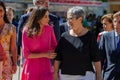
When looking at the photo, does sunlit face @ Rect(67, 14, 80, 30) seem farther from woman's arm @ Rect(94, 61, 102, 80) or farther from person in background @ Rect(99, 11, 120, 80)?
person in background @ Rect(99, 11, 120, 80)

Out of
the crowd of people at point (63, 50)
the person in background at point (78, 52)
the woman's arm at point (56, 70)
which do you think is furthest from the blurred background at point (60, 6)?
the person in background at point (78, 52)

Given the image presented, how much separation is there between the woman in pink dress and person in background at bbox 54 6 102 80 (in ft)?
1.24

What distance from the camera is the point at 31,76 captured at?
5.25 metres

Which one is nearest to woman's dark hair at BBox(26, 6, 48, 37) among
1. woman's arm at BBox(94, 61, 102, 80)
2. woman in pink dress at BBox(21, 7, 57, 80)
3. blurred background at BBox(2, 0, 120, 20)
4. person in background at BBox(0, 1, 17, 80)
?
woman in pink dress at BBox(21, 7, 57, 80)

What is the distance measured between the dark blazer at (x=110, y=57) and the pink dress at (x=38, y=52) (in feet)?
2.22

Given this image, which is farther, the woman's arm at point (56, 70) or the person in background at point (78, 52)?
the woman's arm at point (56, 70)

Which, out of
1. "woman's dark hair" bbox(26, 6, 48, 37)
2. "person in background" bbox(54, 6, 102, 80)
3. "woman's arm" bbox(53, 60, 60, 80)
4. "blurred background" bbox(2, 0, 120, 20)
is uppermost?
"woman's dark hair" bbox(26, 6, 48, 37)

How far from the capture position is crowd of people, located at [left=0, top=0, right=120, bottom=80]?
15.3ft

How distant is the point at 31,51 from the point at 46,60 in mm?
244

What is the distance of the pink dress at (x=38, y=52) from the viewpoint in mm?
5117

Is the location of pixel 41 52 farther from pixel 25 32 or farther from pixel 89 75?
pixel 89 75

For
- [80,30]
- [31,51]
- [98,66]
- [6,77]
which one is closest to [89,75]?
[98,66]

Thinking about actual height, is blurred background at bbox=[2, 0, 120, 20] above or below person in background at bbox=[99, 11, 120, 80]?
below

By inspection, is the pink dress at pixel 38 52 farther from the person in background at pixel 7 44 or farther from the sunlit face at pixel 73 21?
the sunlit face at pixel 73 21
